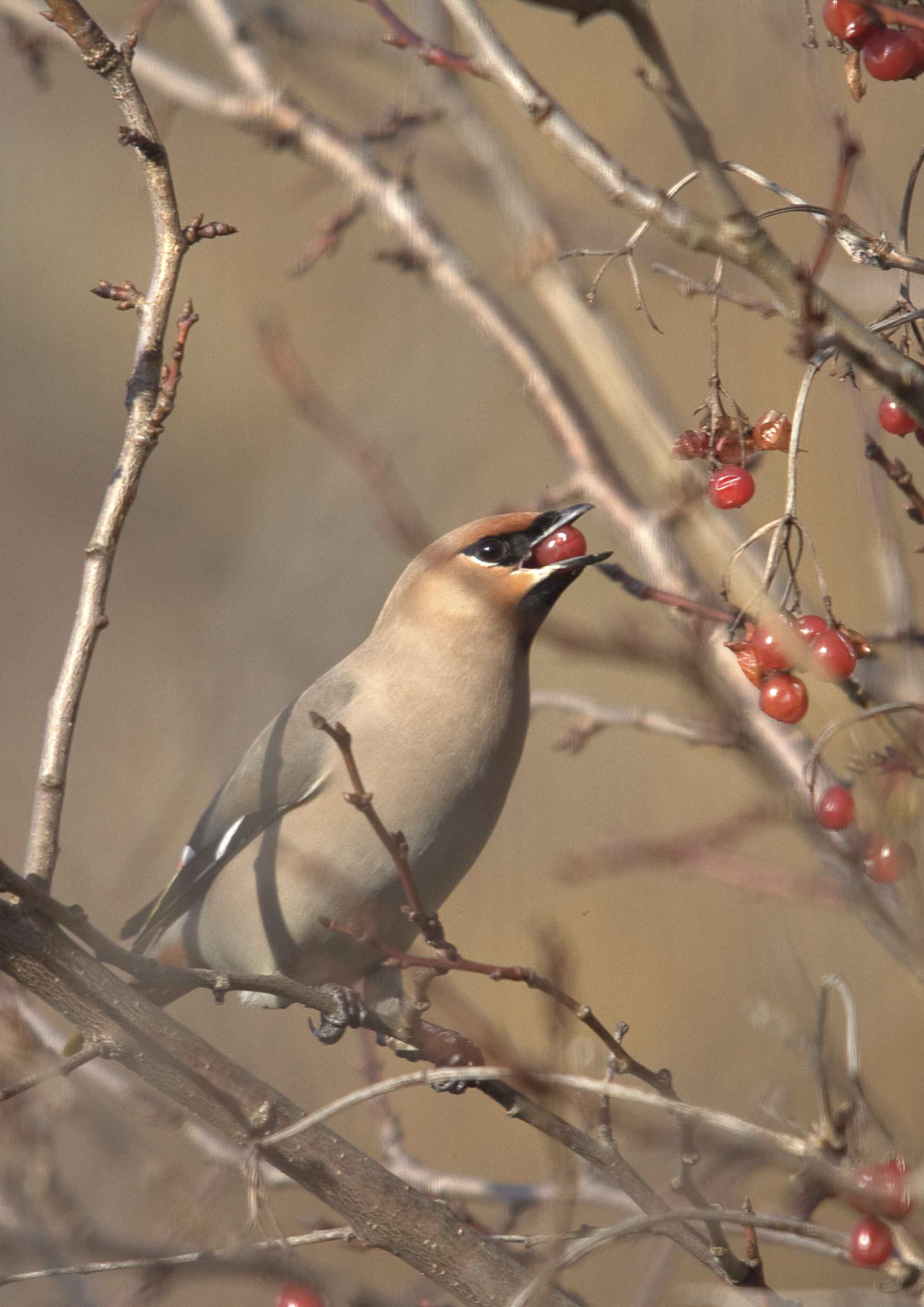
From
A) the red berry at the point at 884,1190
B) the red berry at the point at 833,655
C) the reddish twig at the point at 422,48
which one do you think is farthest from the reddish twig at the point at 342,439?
the red berry at the point at 884,1190

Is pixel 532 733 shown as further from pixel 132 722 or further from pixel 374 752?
pixel 374 752

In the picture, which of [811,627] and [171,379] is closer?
[811,627]

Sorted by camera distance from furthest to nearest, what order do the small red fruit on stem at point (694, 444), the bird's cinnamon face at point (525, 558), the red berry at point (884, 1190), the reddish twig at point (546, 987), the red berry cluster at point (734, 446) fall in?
the bird's cinnamon face at point (525, 558)
the small red fruit on stem at point (694, 444)
the red berry cluster at point (734, 446)
the reddish twig at point (546, 987)
the red berry at point (884, 1190)

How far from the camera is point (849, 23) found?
1.86 metres

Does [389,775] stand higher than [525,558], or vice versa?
[525,558]

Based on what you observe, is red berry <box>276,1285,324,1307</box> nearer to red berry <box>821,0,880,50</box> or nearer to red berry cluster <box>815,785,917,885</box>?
red berry cluster <box>815,785,917,885</box>

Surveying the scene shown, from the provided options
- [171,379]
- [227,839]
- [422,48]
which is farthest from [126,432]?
[227,839]

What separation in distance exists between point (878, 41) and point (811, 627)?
2.45 feet

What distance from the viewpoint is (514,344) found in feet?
11.5

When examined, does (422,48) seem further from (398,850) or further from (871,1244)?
(871,1244)

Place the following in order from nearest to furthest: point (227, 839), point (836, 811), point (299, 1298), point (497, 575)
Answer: point (836, 811) → point (299, 1298) → point (497, 575) → point (227, 839)

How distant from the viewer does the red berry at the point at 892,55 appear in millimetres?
1809

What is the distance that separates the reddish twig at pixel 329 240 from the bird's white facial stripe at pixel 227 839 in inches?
53.2

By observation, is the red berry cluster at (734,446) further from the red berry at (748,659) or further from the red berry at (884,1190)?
the red berry at (884,1190)
